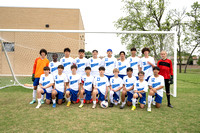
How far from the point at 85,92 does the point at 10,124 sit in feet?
6.58

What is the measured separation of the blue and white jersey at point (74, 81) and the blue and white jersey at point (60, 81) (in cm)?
15

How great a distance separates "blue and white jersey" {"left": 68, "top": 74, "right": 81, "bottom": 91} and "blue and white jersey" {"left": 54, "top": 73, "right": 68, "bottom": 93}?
0.15 metres

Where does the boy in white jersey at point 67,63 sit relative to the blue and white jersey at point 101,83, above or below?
above

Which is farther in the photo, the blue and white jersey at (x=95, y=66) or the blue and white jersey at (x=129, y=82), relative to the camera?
the blue and white jersey at (x=95, y=66)

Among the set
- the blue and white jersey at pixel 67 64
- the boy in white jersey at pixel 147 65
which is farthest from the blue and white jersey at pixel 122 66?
the blue and white jersey at pixel 67 64

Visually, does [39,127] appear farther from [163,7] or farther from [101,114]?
[163,7]

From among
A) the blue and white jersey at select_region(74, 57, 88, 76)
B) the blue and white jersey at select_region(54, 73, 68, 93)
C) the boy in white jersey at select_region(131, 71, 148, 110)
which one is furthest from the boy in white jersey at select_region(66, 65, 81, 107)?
the boy in white jersey at select_region(131, 71, 148, 110)

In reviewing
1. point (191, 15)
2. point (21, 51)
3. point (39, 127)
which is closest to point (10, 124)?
point (39, 127)

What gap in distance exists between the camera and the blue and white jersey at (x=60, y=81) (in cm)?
404

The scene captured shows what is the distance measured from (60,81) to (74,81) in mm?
409

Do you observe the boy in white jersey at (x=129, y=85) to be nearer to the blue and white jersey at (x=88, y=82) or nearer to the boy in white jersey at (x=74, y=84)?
the blue and white jersey at (x=88, y=82)

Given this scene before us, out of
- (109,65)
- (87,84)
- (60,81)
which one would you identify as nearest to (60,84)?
(60,81)

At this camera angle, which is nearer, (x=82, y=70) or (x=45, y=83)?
(x=45, y=83)

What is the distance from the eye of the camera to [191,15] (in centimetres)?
2291
